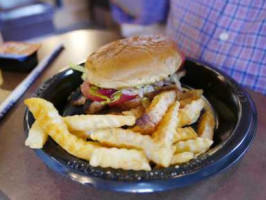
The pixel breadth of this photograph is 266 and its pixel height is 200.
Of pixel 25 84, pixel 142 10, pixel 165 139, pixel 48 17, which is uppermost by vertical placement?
pixel 165 139

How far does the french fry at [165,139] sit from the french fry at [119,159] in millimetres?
43

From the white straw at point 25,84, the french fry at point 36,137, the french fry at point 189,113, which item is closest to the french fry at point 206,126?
the french fry at point 189,113

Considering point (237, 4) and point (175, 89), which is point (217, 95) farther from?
point (237, 4)

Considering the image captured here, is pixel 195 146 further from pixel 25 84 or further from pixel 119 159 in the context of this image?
pixel 25 84

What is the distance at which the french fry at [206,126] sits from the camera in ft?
3.49

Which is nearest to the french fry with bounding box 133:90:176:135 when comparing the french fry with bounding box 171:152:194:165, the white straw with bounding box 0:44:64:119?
the french fry with bounding box 171:152:194:165

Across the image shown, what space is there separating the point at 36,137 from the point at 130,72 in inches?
17.5

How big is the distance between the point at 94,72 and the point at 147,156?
1.66ft

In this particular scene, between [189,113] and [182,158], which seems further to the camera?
[189,113]

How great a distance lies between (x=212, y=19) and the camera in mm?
1841

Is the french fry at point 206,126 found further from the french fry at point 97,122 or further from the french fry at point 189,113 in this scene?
the french fry at point 97,122

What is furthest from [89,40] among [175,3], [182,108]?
[182,108]

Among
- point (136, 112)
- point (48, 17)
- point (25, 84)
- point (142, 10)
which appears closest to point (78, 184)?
point (136, 112)

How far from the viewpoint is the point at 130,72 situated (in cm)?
118
